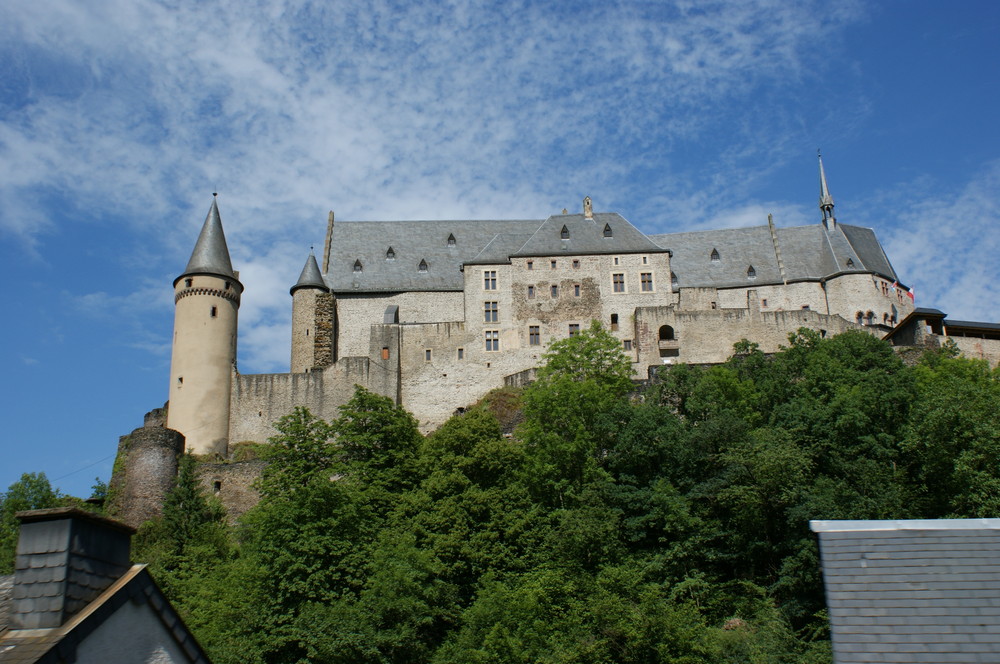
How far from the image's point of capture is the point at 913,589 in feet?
32.6

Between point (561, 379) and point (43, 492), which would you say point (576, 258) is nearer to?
point (561, 379)

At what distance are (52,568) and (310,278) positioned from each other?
42.3 meters

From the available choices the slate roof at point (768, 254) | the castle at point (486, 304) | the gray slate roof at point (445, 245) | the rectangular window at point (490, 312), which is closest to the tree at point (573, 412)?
the castle at point (486, 304)

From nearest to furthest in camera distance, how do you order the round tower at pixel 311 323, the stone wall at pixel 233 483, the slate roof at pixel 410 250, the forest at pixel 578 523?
the forest at pixel 578 523, the stone wall at pixel 233 483, the round tower at pixel 311 323, the slate roof at pixel 410 250

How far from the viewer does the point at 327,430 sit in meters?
35.9

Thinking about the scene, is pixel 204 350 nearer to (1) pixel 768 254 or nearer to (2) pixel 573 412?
(2) pixel 573 412

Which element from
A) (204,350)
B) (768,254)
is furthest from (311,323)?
(768,254)

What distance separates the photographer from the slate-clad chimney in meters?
7.93

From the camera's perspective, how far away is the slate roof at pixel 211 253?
4475cm

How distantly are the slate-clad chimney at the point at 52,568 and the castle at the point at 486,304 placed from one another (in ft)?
115

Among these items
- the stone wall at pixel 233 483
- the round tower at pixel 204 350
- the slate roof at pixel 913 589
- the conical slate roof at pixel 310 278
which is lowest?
the slate roof at pixel 913 589

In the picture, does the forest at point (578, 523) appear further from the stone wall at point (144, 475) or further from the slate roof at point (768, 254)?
the slate roof at point (768, 254)

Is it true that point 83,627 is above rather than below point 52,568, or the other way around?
below

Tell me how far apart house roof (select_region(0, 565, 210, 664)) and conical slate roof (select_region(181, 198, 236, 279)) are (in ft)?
121
